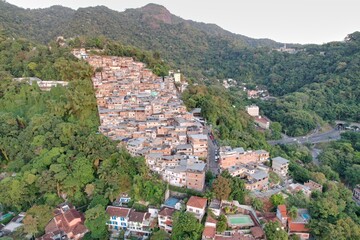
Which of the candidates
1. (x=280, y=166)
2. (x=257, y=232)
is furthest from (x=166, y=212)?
Result: (x=280, y=166)

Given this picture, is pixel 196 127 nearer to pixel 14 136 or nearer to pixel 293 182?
pixel 293 182

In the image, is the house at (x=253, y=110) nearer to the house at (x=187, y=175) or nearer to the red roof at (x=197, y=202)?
the house at (x=187, y=175)

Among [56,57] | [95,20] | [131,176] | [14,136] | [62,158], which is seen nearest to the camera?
[131,176]

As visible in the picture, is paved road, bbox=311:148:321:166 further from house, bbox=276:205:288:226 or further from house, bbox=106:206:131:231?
house, bbox=106:206:131:231

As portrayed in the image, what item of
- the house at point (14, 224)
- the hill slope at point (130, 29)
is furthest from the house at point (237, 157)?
the hill slope at point (130, 29)

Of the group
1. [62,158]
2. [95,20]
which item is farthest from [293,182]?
[95,20]

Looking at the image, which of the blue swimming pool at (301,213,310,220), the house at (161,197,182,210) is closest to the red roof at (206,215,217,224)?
the house at (161,197,182,210)
